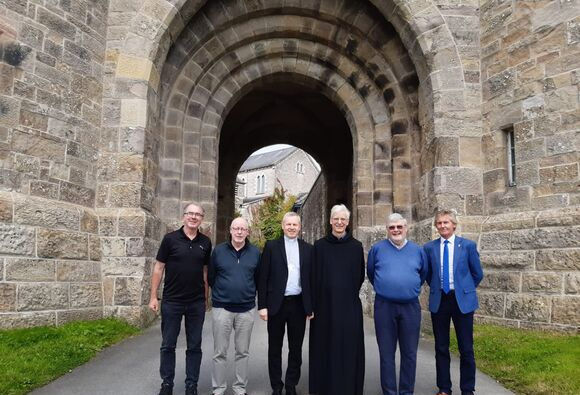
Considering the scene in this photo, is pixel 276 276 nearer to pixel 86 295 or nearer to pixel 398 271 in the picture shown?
pixel 398 271

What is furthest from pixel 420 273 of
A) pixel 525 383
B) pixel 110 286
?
pixel 110 286

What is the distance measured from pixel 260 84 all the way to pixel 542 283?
578cm

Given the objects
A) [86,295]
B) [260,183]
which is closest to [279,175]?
[260,183]

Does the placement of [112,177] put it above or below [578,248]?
above

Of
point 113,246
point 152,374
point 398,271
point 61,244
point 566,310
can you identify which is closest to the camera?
point 398,271

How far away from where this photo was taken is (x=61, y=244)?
235 inches

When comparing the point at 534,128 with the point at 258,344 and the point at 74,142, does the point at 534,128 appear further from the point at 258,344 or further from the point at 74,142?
the point at 74,142

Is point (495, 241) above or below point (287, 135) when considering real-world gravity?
below

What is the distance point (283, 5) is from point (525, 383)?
6.61 m

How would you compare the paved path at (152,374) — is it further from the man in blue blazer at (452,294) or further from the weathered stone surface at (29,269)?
the weathered stone surface at (29,269)

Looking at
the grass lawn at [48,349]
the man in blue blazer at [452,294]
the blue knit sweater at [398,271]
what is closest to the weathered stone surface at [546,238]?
the man in blue blazer at [452,294]

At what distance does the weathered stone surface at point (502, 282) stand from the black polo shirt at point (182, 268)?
13.0 ft

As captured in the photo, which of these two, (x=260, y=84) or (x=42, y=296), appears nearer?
(x=42, y=296)

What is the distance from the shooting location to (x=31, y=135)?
5965mm
